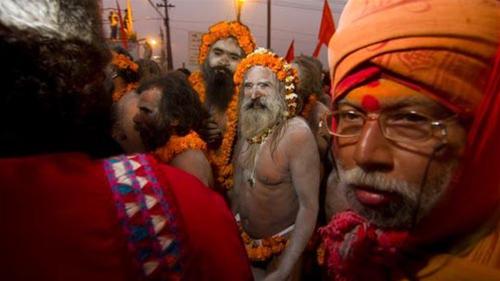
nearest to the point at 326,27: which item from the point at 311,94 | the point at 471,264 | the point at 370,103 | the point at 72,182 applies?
the point at 311,94

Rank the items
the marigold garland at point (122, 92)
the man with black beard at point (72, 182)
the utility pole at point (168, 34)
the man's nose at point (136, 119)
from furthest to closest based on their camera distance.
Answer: the utility pole at point (168, 34), the marigold garland at point (122, 92), the man's nose at point (136, 119), the man with black beard at point (72, 182)

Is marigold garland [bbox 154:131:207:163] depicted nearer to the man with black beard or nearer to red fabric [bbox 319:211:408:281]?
red fabric [bbox 319:211:408:281]

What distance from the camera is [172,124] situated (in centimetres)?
370

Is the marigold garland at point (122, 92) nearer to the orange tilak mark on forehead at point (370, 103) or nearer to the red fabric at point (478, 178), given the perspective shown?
the orange tilak mark on forehead at point (370, 103)

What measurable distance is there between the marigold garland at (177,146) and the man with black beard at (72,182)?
2227 mm

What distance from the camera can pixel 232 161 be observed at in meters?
4.42

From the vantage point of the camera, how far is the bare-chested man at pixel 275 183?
132 inches

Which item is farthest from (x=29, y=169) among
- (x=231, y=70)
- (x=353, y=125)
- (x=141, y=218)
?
(x=231, y=70)

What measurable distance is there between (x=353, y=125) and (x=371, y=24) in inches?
15.9

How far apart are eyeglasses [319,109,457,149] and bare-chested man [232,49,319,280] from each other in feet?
5.81

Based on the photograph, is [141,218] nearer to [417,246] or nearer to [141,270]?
[141,270]

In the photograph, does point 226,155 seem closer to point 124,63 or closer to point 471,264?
point 124,63

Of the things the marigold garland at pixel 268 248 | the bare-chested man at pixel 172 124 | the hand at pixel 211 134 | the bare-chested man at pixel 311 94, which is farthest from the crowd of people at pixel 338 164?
the bare-chested man at pixel 311 94

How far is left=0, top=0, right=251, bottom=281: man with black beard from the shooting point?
101cm
